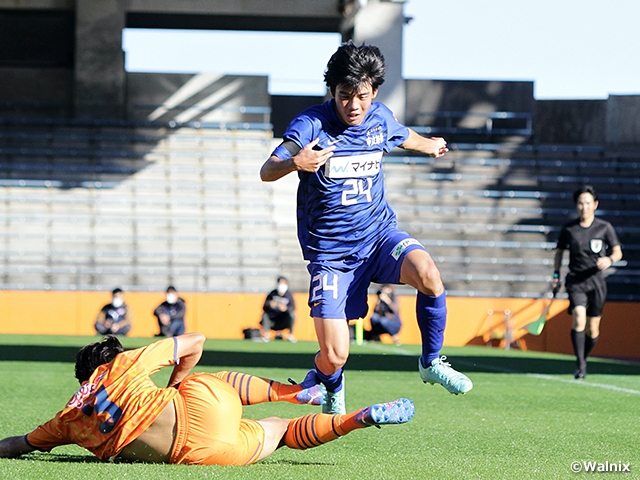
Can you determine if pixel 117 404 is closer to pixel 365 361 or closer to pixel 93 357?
pixel 93 357

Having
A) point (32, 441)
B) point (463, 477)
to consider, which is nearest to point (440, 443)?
point (463, 477)

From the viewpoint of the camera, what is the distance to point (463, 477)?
4.63 metres

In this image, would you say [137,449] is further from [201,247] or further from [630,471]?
[201,247]

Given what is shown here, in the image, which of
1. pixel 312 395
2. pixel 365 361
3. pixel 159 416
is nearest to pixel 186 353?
pixel 159 416

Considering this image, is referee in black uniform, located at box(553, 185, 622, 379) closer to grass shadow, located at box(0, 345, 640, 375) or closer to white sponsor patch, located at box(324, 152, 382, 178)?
grass shadow, located at box(0, 345, 640, 375)

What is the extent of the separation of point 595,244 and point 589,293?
0.54m

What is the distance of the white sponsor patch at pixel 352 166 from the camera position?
19.1ft

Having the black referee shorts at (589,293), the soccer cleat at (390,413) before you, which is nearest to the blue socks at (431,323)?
the soccer cleat at (390,413)

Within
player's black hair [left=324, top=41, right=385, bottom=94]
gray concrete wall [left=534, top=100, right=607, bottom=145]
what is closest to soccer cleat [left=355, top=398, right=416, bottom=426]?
player's black hair [left=324, top=41, right=385, bottom=94]

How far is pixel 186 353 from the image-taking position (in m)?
4.91

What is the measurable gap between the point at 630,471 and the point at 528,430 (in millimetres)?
1970

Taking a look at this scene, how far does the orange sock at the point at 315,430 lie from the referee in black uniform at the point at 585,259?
6.35 meters

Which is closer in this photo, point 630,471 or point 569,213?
point 630,471

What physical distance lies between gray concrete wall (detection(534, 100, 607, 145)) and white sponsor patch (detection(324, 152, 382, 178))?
24.8 m
